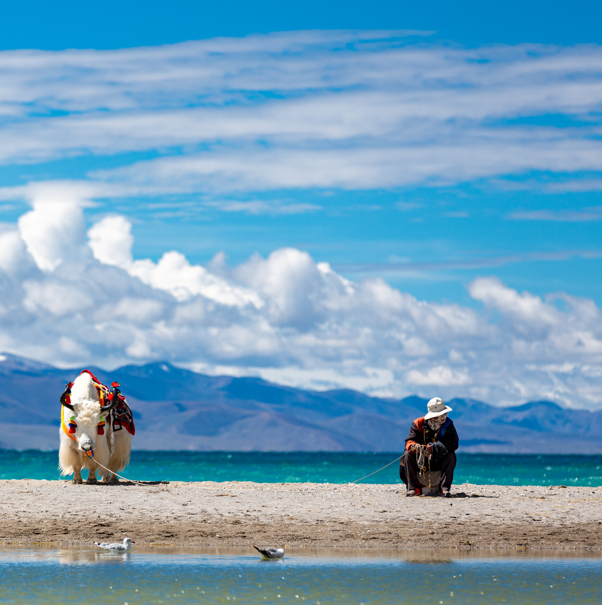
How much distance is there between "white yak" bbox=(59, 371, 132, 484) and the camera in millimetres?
19781

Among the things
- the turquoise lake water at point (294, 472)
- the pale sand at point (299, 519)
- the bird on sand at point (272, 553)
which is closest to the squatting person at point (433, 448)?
the pale sand at point (299, 519)

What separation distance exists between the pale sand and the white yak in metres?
1.63

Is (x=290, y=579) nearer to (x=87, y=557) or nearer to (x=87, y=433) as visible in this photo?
(x=87, y=557)

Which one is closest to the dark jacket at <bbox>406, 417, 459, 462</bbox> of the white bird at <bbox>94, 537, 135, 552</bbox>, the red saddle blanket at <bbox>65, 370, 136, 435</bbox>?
the white bird at <bbox>94, 537, 135, 552</bbox>

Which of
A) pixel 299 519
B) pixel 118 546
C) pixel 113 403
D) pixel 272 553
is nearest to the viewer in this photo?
pixel 272 553

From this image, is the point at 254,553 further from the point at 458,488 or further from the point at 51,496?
the point at 458,488

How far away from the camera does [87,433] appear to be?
19.8 meters

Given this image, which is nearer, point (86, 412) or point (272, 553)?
point (272, 553)

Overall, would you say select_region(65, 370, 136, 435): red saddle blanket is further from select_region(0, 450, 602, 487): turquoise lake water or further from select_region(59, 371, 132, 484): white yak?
select_region(0, 450, 602, 487): turquoise lake water

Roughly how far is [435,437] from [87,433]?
7.22 metres

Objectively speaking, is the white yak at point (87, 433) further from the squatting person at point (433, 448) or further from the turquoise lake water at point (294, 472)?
the turquoise lake water at point (294, 472)

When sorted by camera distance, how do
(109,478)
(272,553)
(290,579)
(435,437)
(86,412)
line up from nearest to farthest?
1. (290,579)
2. (272,553)
3. (435,437)
4. (86,412)
5. (109,478)

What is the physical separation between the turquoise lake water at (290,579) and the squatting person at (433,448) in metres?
3.72

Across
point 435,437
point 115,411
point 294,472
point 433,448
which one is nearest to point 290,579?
point 433,448
